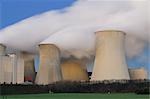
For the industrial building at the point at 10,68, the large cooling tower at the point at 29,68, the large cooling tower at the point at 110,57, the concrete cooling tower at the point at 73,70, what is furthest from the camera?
the large cooling tower at the point at 29,68

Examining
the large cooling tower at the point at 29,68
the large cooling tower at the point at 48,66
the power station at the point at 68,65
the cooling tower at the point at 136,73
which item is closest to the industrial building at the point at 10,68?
the power station at the point at 68,65

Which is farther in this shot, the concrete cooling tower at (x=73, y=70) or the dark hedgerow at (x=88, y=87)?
the concrete cooling tower at (x=73, y=70)

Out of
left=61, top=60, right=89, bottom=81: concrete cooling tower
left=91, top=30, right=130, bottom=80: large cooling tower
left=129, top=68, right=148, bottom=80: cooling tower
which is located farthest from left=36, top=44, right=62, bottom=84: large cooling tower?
left=129, top=68, right=148, bottom=80: cooling tower

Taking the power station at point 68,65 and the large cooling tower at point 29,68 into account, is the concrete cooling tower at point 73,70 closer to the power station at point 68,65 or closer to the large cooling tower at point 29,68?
the power station at point 68,65

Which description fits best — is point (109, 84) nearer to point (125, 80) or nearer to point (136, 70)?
point (125, 80)

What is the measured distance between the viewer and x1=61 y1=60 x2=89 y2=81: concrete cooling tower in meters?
33.6

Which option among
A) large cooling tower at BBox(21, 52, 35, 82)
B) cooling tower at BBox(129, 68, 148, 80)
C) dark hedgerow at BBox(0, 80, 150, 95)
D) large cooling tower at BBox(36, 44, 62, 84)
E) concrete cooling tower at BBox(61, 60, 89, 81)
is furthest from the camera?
large cooling tower at BBox(21, 52, 35, 82)

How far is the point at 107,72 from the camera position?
25.3 metres

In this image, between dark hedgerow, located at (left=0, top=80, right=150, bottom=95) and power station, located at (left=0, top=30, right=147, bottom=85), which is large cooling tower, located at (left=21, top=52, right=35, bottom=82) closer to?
power station, located at (left=0, top=30, right=147, bottom=85)

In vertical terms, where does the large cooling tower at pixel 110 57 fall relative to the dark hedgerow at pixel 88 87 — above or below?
above

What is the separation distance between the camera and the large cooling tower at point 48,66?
2902cm

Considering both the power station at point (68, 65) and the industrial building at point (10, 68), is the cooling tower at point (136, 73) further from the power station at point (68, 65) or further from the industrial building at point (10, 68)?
the industrial building at point (10, 68)

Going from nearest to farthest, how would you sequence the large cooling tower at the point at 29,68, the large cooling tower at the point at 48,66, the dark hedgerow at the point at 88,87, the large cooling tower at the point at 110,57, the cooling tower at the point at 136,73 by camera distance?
the large cooling tower at the point at 110,57 → the dark hedgerow at the point at 88,87 → the large cooling tower at the point at 48,66 → the cooling tower at the point at 136,73 → the large cooling tower at the point at 29,68

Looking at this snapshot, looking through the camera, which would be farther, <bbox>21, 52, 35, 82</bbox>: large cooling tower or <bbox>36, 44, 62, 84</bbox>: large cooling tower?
<bbox>21, 52, 35, 82</bbox>: large cooling tower
